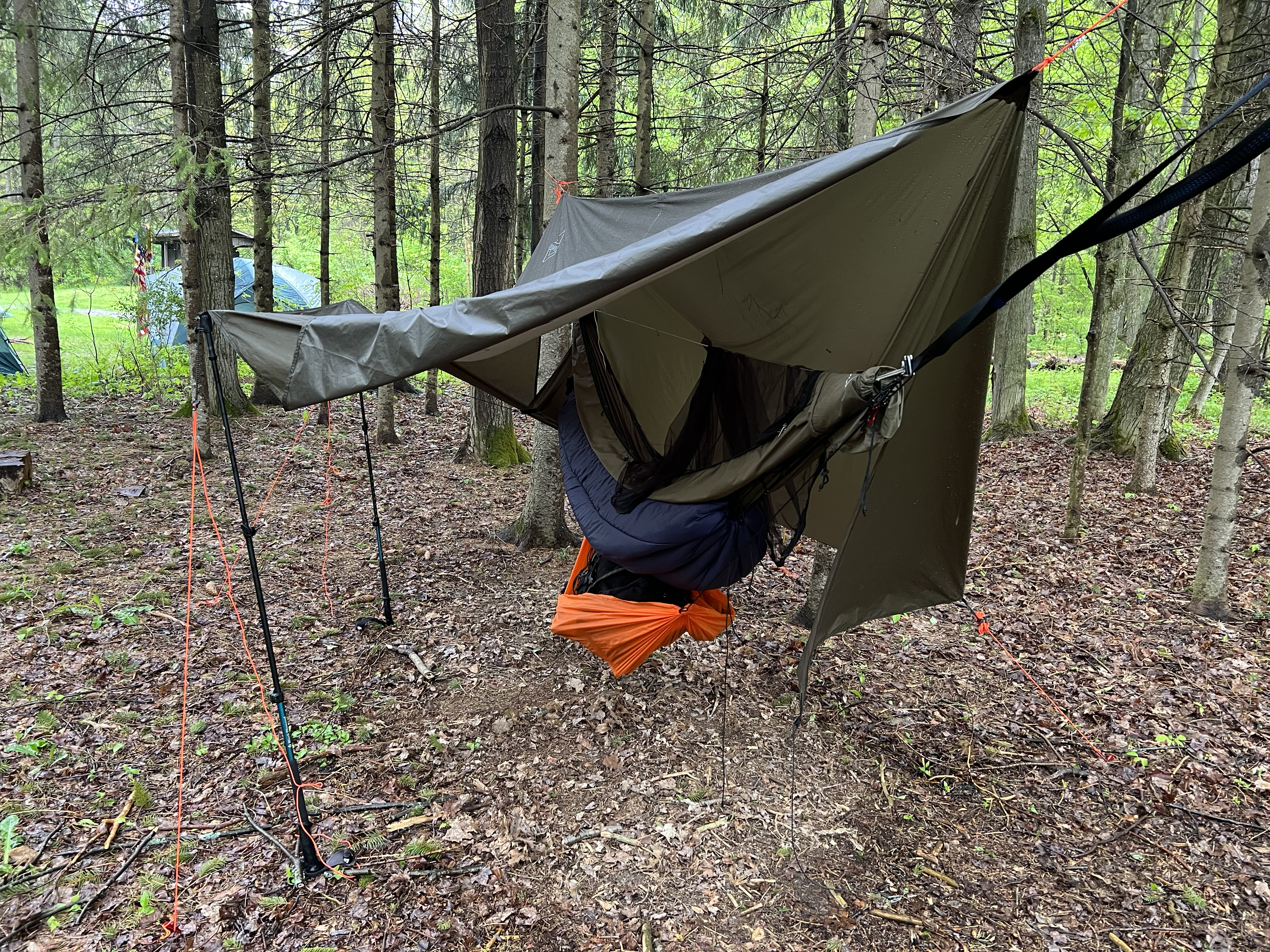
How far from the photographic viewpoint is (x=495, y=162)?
5672 mm

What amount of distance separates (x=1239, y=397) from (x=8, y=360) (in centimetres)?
1222

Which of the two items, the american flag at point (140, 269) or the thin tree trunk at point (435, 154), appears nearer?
the thin tree trunk at point (435, 154)

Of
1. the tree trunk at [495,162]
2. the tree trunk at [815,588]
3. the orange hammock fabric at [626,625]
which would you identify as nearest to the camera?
the orange hammock fabric at [626,625]

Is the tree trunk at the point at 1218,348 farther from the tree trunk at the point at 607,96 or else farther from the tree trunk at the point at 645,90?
the tree trunk at the point at 607,96

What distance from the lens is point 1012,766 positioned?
2.79m

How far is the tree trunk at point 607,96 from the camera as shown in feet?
17.0

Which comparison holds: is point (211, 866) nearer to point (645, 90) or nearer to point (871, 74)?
point (871, 74)

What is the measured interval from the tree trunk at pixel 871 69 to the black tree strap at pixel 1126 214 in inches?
64.6

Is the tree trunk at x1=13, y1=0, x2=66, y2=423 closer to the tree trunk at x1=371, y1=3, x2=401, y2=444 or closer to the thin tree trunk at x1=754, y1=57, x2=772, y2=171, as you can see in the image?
the tree trunk at x1=371, y1=3, x2=401, y2=444

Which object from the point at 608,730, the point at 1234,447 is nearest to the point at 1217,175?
the point at 608,730

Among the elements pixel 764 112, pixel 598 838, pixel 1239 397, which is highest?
pixel 764 112

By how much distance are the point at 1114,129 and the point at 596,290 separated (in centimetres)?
449

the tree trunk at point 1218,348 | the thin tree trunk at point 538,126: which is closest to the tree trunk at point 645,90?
the thin tree trunk at point 538,126

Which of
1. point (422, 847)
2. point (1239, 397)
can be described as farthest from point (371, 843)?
point (1239, 397)
